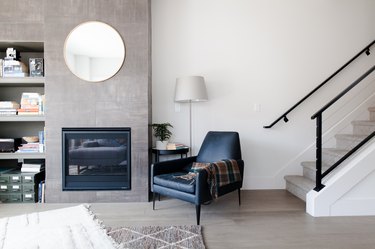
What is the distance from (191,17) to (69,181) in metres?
2.65

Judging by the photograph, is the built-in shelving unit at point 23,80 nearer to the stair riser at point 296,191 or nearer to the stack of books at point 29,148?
the stack of books at point 29,148

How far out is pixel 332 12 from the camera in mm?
3914

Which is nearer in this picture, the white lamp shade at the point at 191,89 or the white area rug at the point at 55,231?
the white area rug at the point at 55,231

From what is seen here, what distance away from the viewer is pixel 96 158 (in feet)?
10.9

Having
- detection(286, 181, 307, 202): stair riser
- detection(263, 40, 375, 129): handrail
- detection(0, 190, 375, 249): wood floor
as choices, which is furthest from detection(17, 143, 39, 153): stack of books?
detection(286, 181, 307, 202): stair riser

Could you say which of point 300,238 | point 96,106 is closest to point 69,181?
point 96,106

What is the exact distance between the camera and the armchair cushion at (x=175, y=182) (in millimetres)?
2701

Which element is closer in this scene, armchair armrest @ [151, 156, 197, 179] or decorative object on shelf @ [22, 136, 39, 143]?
armchair armrest @ [151, 156, 197, 179]

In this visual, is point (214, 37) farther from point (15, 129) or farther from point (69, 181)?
point (15, 129)

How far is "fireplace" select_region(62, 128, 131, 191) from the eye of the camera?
3285 millimetres

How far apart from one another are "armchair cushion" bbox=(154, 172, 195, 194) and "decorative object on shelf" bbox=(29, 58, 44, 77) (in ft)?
6.26

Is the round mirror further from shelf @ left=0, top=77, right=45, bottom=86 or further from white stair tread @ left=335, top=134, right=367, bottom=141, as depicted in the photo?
white stair tread @ left=335, top=134, right=367, bottom=141

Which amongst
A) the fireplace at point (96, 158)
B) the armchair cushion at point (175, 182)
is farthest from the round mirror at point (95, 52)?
the armchair cushion at point (175, 182)

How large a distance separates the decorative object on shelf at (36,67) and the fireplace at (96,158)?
769 millimetres
